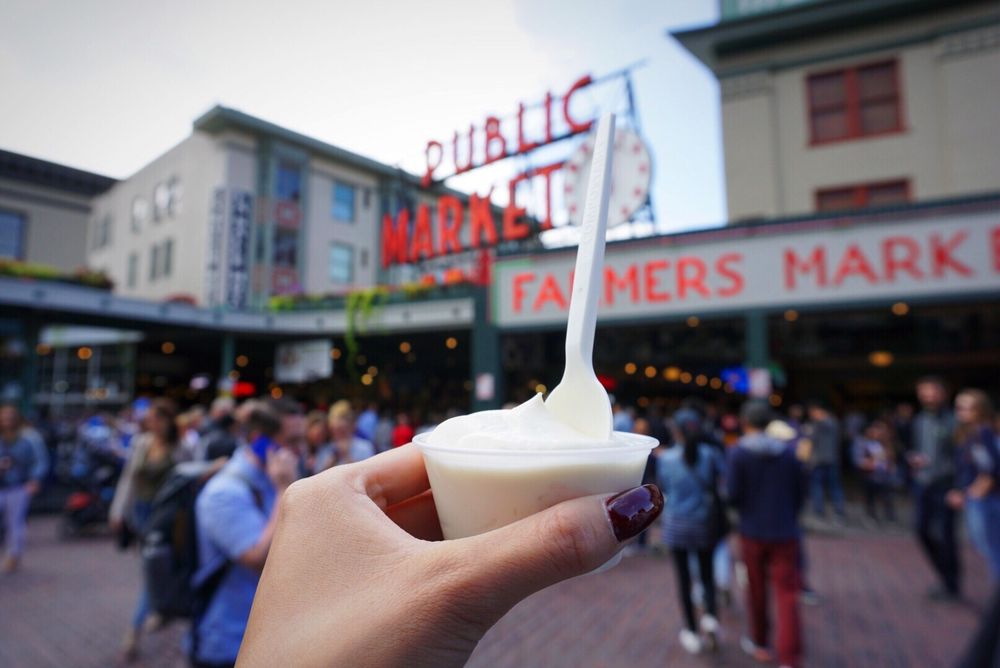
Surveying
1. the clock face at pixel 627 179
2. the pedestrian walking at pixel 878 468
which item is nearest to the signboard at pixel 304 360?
the clock face at pixel 627 179

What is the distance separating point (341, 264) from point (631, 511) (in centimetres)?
2364

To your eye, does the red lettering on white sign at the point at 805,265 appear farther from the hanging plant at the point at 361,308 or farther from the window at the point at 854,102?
the hanging plant at the point at 361,308

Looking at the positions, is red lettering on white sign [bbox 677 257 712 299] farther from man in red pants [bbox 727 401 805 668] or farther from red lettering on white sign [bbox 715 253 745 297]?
man in red pants [bbox 727 401 805 668]

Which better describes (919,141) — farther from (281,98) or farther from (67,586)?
(67,586)

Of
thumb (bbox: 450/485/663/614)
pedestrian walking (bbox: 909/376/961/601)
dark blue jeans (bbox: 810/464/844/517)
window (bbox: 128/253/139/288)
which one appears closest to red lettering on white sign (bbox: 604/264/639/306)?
dark blue jeans (bbox: 810/464/844/517)

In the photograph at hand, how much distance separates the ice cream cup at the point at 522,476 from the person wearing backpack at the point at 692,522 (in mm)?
4337

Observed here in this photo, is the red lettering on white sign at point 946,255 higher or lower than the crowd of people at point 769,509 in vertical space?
higher

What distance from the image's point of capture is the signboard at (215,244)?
59.5 feet

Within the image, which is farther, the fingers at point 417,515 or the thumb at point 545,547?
the fingers at point 417,515

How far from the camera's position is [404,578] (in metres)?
1.14

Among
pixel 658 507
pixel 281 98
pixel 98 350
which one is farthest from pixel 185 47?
pixel 98 350

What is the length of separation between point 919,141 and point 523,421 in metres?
15.8

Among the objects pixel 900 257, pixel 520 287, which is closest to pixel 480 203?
pixel 520 287

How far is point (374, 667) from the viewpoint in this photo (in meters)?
1.06
